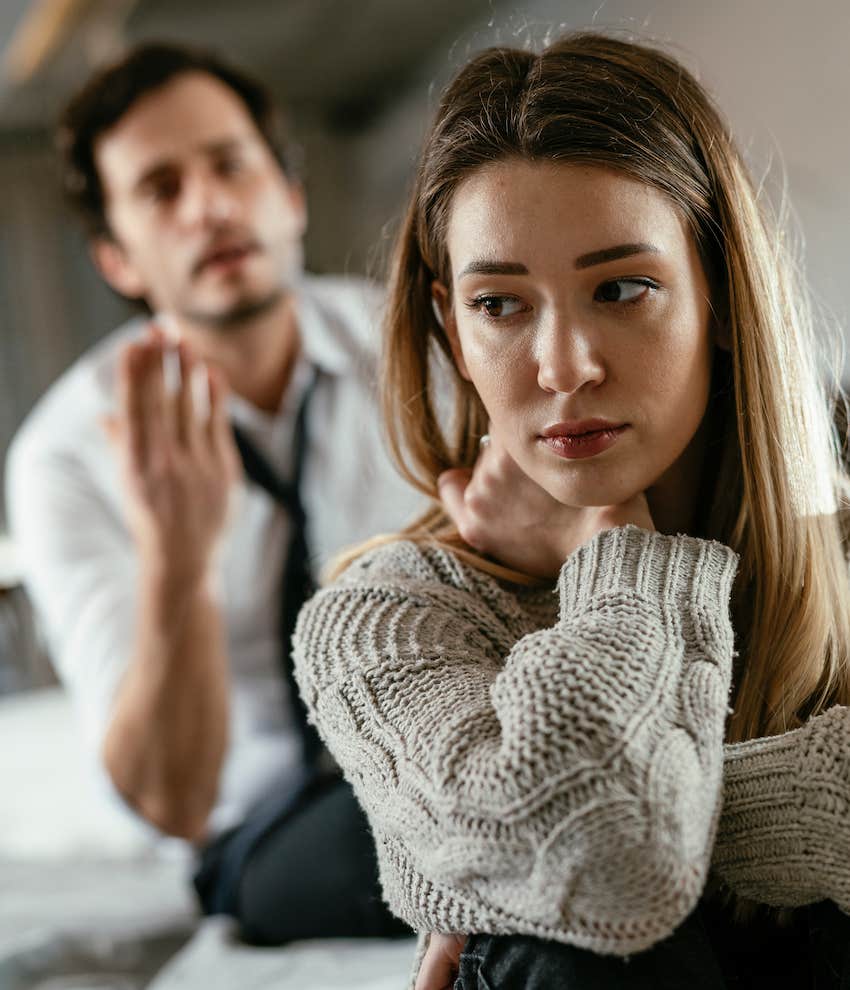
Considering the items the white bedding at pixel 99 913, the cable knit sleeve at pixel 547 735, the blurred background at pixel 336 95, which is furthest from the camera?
the blurred background at pixel 336 95

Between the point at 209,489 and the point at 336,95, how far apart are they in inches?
84.3

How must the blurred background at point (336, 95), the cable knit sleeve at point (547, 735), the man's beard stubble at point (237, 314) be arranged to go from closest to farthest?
the cable knit sleeve at point (547, 735) < the man's beard stubble at point (237, 314) < the blurred background at point (336, 95)

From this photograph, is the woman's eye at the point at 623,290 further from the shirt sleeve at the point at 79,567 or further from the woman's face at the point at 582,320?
the shirt sleeve at the point at 79,567

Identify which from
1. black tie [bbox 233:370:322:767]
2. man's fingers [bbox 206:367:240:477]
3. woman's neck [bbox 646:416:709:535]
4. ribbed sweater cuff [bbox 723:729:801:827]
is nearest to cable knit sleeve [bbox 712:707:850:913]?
ribbed sweater cuff [bbox 723:729:801:827]

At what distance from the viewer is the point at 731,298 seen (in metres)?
0.55

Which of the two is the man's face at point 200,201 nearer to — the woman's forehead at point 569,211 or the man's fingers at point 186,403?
the man's fingers at point 186,403

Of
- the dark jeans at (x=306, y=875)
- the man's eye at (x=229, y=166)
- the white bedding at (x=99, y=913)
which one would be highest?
the man's eye at (x=229, y=166)

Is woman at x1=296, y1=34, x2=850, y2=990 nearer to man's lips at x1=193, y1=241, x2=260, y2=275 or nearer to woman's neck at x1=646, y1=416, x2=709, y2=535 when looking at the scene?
woman's neck at x1=646, y1=416, x2=709, y2=535

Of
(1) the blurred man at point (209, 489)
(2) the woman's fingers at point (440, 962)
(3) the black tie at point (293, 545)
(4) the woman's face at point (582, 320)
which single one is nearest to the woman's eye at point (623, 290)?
(4) the woman's face at point (582, 320)

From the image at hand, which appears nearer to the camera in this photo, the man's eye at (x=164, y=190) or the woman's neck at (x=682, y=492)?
the woman's neck at (x=682, y=492)

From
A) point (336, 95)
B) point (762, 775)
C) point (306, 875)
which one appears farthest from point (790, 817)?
point (336, 95)

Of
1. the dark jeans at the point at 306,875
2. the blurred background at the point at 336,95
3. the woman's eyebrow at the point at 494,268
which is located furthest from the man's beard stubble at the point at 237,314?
the woman's eyebrow at the point at 494,268

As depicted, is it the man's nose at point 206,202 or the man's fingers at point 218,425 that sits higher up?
the man's nose at point 206,202

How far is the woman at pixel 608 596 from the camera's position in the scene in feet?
1.56
